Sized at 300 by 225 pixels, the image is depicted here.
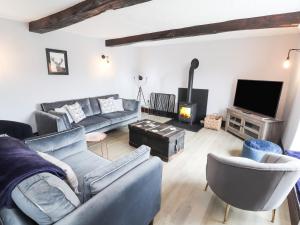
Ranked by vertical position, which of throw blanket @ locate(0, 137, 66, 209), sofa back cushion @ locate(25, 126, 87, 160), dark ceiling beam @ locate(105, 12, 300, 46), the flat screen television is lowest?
sofa back cushion @ locate(25, 126, 87, 160)

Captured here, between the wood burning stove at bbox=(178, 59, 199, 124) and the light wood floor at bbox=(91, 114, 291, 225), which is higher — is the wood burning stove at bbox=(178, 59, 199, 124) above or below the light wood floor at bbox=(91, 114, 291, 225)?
above

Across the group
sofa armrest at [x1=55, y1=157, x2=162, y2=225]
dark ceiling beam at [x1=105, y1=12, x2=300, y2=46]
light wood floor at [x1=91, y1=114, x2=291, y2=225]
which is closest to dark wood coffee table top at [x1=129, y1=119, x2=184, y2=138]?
light wood floor at [x1=91, y1=114, x2=291, y2=225]

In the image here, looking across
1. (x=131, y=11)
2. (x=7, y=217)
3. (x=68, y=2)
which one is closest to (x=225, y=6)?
(x=131, y=11)

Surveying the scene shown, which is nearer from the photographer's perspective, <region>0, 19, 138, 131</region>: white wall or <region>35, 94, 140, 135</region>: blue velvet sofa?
<region>35, 94, 140, 135</region>: blue velvet sofa

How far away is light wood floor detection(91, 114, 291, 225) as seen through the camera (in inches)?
69.8

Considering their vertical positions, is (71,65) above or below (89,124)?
above

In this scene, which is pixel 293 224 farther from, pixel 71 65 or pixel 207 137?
pixel 71 65

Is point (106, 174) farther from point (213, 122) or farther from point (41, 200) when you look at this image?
point (213, 122)

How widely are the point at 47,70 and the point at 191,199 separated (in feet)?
12.0

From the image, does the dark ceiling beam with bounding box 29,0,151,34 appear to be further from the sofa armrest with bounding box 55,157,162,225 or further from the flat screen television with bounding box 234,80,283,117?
the flat screen television with bounding box 234,80,283,117

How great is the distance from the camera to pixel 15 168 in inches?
40.1

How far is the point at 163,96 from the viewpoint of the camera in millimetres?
5699

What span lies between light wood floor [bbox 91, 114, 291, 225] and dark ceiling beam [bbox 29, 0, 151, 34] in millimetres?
2207

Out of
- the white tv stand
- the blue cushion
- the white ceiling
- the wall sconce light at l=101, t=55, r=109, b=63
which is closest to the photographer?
the white ceiling
